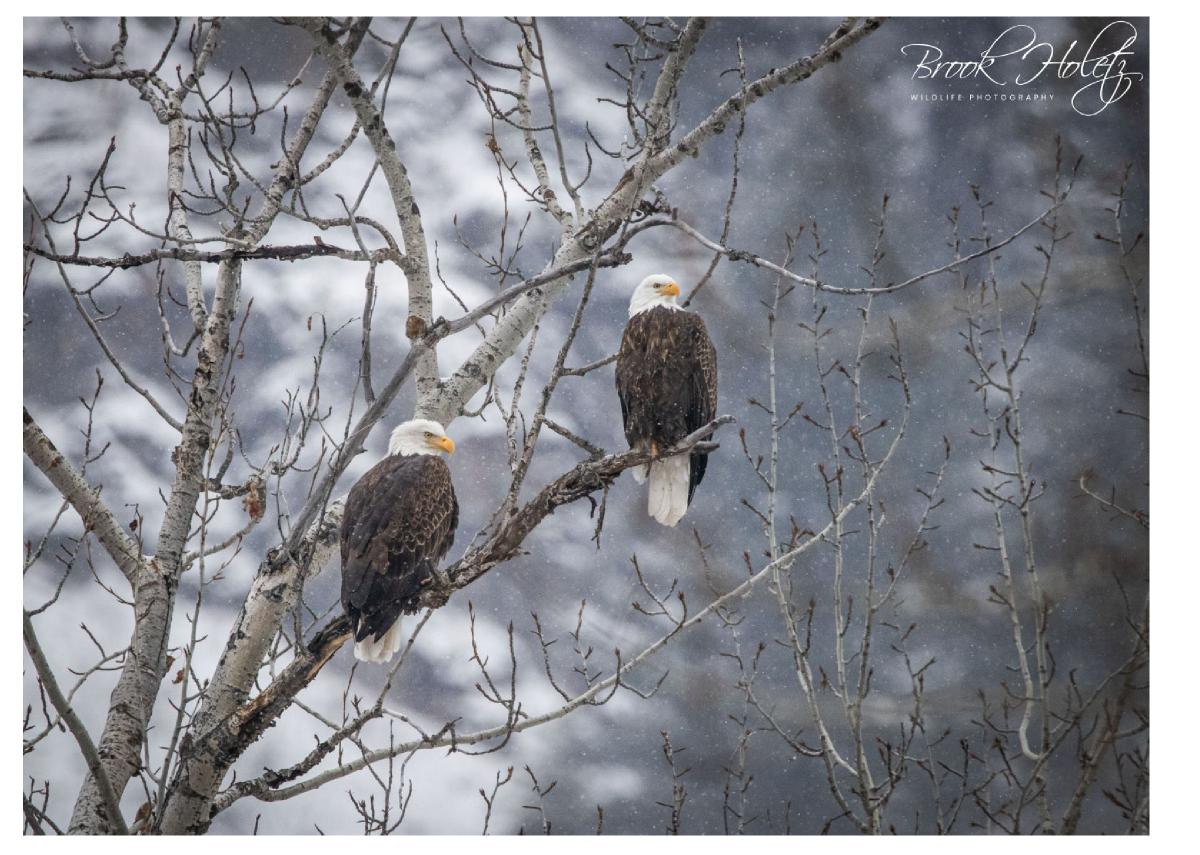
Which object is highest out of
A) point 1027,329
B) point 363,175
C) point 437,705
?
point 363,175

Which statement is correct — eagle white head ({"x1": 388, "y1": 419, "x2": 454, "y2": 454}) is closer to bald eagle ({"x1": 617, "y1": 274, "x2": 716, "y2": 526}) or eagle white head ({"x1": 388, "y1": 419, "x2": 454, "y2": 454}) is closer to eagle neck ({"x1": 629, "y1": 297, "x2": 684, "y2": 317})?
bald eagle ({"x1": 617, "y1": 274, "x2": 716, "y2": 526})

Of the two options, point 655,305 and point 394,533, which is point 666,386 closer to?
point 655,305

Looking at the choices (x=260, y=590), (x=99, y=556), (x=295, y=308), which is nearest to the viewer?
(x=260, y=590)

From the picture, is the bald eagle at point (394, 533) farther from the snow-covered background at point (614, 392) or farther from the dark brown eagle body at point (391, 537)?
the snow-covered background at point (614, 392)

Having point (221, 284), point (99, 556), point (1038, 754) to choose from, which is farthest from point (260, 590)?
point (1038, 754)

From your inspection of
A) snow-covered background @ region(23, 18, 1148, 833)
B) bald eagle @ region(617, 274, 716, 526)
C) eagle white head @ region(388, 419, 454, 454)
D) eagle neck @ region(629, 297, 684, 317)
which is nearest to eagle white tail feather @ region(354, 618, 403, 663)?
snow-covered background @ region(23, 18, 1148, 833)

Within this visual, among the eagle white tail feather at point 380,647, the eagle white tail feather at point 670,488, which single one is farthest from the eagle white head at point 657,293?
the eagle white tail feather at point 380,647

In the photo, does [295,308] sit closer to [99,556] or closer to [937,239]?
[99,556]
